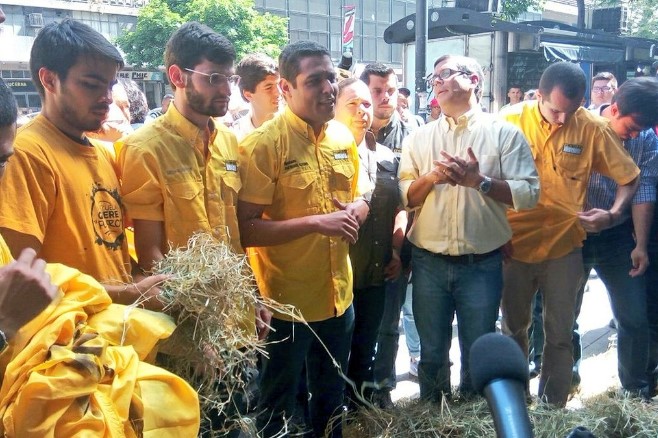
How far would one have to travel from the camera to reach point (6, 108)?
1808 millimetres

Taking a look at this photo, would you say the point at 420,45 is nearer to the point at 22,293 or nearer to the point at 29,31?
the point at 22,293

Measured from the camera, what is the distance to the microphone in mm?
1092

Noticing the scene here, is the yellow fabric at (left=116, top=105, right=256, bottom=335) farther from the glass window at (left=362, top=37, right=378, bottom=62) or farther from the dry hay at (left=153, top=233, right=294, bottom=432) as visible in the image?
the glass window at (left=362, top=37, right=378, bottom=62)

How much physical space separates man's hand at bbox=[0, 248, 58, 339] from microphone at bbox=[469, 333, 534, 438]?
1.08 m

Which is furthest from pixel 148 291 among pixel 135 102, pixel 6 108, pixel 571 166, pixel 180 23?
pixel 180 23

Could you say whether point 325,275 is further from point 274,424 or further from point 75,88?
point 75,88

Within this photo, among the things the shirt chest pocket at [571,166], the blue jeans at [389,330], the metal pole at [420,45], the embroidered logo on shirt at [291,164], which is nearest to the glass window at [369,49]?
the metal pole at [420,45]

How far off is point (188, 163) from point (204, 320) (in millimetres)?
786

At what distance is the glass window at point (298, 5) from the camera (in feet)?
119

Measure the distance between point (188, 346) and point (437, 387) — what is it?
2.00m

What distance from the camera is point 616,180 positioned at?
408 centimetres

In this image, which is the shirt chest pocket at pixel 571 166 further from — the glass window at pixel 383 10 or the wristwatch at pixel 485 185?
the glass window at pixel 383 10

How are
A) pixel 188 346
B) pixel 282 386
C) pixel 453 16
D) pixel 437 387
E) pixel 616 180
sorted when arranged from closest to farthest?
1. pixel 188 346
2. pixel 282 386
3. pixel 437 387
4. pixel 616 180
5. pixel 453 16

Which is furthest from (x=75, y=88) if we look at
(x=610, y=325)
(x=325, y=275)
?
(x=610, y=325)
